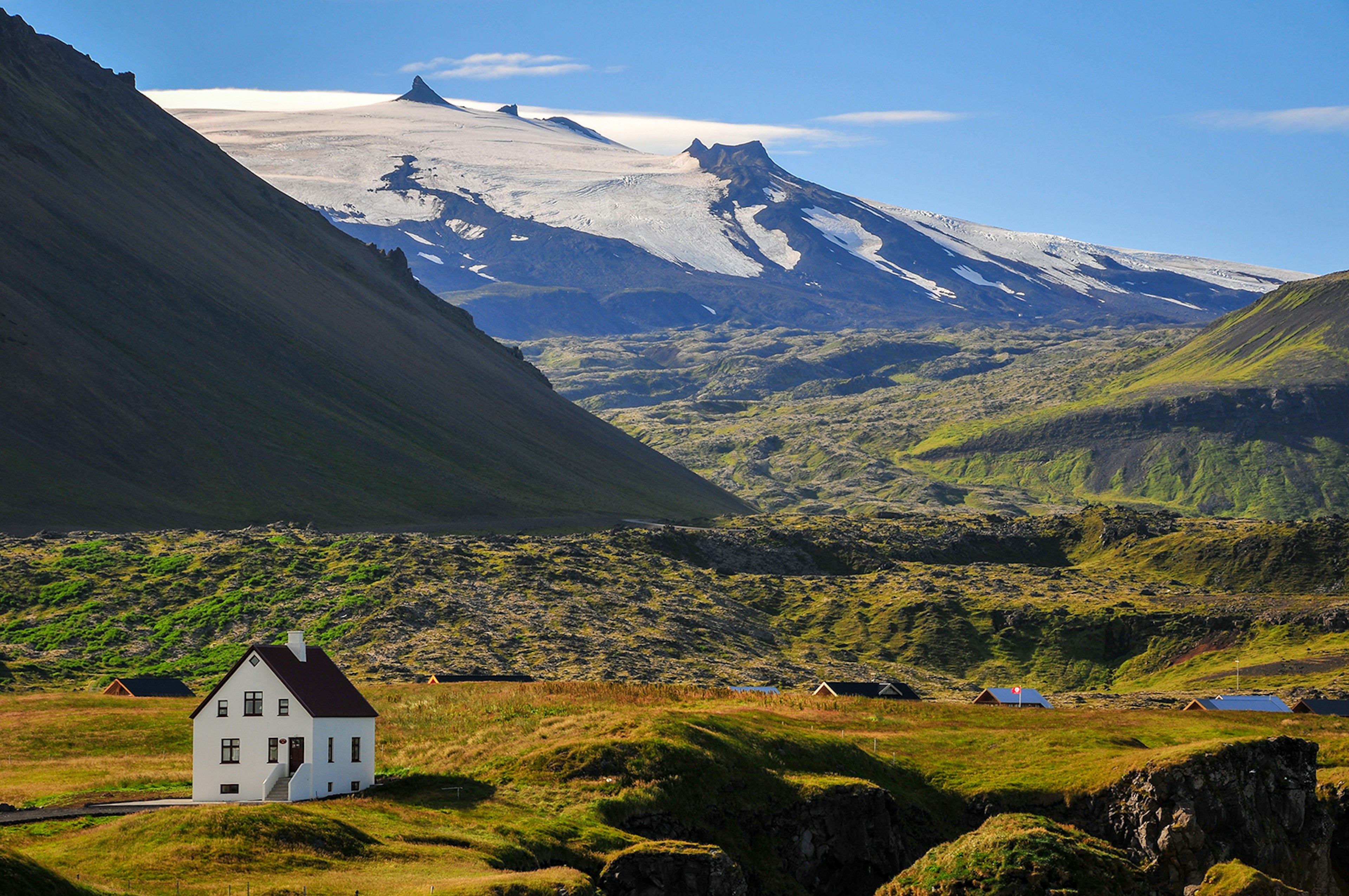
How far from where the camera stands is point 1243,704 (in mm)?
103062

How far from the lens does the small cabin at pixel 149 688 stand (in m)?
92.7

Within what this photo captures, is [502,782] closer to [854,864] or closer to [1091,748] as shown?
[854,864]

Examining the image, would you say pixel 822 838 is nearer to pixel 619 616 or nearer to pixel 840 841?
pixel 840 841

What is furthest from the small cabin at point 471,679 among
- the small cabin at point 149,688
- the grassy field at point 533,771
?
the small cabin at point 149,688

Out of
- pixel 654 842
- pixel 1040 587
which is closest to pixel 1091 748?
pixel 654 842

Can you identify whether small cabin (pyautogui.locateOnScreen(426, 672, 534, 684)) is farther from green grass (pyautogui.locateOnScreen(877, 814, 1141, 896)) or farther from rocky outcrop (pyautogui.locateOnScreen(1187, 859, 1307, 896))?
rocky outcrop (pyautogui.locateOnScreen(1187, 859, 1307, 896))

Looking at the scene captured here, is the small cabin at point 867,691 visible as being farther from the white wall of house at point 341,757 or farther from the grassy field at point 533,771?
the white wall of house at point 341,757

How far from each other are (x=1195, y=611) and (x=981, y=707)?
8842cm

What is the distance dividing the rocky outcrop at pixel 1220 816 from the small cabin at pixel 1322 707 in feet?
126

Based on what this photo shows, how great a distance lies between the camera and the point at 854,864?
201ft

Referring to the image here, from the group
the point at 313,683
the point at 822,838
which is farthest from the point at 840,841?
the point at 313,683

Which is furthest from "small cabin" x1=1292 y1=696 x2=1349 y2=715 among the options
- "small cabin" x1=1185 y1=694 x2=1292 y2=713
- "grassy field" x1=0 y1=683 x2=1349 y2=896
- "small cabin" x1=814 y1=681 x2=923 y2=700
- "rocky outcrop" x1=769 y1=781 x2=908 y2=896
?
"rocky outcrop" x1=769 y1=781 x2=908 y2=896

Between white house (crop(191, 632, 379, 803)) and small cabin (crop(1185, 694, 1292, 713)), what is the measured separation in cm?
6838

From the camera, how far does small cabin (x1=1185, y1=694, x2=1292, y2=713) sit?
100125mm
